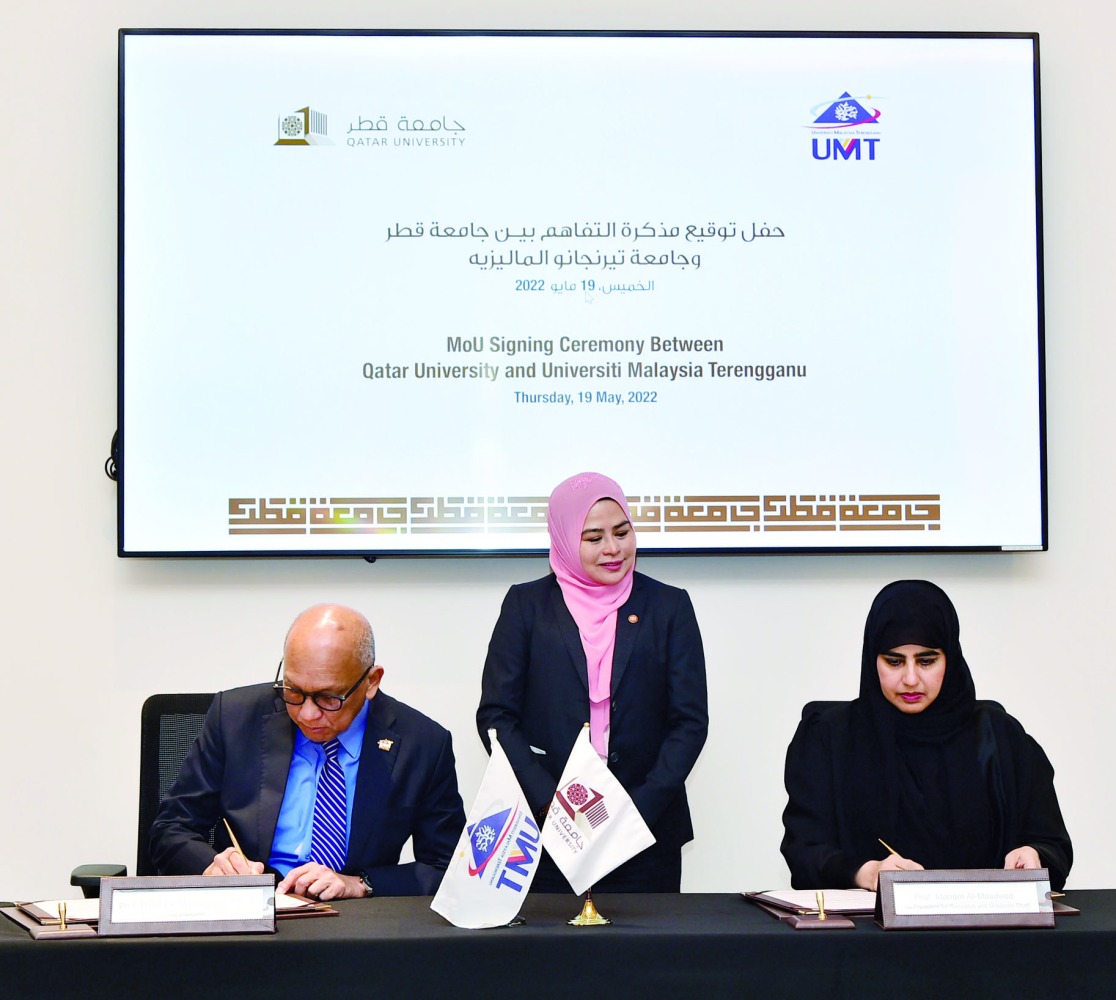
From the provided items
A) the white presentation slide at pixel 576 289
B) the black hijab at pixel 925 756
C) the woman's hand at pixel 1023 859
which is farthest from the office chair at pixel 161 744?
the woman's hand at pixel 1023 859

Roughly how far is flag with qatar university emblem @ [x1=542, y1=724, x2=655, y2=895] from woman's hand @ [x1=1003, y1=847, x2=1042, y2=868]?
27.2 inches

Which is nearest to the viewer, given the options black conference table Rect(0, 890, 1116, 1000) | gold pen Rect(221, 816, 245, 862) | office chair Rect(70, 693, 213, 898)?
black conference table Rect(0, 890, 1116, 1000)

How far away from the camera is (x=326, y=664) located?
7.95 feet

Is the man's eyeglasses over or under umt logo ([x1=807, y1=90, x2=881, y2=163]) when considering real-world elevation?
under

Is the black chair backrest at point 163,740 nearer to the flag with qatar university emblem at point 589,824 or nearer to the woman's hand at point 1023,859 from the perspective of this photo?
the flag with qatar university emblem at point 589,824

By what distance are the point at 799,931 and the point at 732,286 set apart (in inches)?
86.4

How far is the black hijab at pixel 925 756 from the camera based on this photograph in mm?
2430

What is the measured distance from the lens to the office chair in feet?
9.14

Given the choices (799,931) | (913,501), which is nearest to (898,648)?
(799,931)

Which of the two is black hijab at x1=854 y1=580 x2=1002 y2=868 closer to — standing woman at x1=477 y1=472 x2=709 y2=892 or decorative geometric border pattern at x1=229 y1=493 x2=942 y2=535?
standing woman at x1=477 y1=472 x2=709 y2=892

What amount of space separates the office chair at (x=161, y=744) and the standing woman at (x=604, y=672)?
0.64 metres

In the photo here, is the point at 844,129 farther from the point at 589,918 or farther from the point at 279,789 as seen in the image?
the point at 589,918

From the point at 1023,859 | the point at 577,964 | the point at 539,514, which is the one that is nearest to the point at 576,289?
the point at 539,514

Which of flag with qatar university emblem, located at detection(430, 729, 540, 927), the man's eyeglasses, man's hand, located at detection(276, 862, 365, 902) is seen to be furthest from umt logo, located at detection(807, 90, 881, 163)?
man's hand, located at detection(276, 862, 365, 902)
